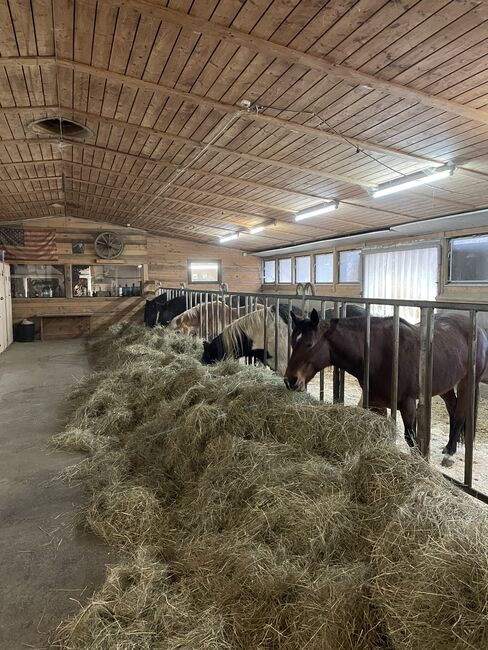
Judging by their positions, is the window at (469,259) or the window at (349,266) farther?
the window at (349,266)

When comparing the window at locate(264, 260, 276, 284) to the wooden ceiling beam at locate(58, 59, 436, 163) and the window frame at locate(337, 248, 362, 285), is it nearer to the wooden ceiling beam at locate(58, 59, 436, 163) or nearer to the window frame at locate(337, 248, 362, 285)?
the window frame at locate(337, 248, 362, 285)

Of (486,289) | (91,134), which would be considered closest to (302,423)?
(91,134)

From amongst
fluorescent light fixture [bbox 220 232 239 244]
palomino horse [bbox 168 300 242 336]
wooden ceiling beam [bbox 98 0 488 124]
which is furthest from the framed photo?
wooden ceiling beam [bbox 98 0 488 124]

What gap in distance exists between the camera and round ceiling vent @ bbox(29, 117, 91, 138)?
4293mm

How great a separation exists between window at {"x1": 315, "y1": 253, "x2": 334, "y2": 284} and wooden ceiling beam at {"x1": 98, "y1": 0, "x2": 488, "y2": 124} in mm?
6012

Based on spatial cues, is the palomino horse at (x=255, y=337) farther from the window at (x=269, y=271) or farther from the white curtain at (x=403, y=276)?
the window at (x=269, y=271)

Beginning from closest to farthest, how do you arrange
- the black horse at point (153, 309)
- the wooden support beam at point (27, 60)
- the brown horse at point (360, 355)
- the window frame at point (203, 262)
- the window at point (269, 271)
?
the brown horse at point (360, 355)
the wooden support beam at point (27, 60)
the black horse at point (153, 309)
the window frame at point (203, 262)
the window at point (269, 271)

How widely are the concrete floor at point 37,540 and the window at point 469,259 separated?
5379 mm

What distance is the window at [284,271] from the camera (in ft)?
35.2

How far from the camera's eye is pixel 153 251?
10.6 m

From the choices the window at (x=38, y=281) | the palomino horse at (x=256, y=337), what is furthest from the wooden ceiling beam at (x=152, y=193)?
the window at (x=38, y=281)

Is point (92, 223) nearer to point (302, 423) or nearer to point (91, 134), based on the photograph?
point (91, 134)

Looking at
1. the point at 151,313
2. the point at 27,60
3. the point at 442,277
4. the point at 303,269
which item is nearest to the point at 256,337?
the point at 27,60

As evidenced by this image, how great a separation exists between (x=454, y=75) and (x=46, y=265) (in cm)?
940
